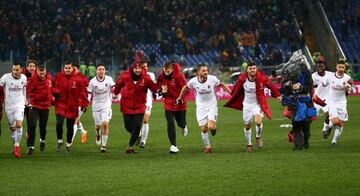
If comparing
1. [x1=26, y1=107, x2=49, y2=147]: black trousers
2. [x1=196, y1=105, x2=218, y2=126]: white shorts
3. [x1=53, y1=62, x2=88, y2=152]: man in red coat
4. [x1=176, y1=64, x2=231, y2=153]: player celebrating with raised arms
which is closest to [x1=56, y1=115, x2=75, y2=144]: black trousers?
[x1=53, y1=62, x2=88, y2=152]: man in red coat

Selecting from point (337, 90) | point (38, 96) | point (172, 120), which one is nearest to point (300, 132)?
point (337, 90)

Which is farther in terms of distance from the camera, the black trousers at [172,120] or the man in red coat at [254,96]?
the man in red coat at [254,96]

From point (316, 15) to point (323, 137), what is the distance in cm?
2813

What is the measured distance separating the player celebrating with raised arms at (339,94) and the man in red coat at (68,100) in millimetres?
6242

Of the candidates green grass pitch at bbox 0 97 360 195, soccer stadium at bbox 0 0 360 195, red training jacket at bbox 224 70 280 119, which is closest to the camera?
green grass pitch at bbox 0 97 360 195

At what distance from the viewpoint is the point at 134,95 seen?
814 inches

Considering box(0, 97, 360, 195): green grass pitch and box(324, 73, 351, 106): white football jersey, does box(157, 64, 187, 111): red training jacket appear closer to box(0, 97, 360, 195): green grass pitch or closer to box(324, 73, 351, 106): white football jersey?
box(0, 97, 360, 195): green grass pitch

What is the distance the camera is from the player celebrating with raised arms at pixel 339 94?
71.4 feet

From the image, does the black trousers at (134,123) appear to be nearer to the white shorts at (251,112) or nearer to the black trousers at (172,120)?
the black trousers at (172,120)

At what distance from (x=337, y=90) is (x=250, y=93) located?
2710mm

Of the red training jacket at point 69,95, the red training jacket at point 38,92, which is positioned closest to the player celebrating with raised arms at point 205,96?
the red training jacket at point 69,95

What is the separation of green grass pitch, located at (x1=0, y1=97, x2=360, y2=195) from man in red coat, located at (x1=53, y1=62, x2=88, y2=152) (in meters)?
0.63

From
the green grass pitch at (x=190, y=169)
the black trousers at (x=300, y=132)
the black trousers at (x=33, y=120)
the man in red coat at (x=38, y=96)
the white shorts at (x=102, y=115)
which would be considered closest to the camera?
the green grass pitch at (x=190, y=169)

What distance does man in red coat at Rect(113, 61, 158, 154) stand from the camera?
2067cm
